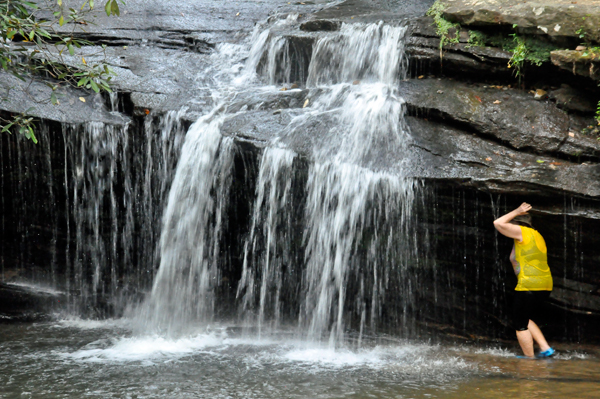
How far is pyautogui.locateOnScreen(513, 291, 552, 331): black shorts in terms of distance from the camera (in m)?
6.45

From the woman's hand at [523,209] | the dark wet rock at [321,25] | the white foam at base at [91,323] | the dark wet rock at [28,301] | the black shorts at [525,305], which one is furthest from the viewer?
the dark wet rock at [321,25]

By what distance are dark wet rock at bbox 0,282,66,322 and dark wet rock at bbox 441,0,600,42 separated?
291 inches

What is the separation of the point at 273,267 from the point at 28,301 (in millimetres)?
4009

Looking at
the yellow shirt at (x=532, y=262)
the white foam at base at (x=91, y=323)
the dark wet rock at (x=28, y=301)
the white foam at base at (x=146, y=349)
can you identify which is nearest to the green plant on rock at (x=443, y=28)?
the yellow shirt at (x=532, y=262)

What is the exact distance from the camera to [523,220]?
6289mm

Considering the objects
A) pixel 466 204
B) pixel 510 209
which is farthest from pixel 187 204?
pixel 510 209

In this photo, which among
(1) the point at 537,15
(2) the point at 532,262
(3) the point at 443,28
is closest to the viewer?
(2) the point at 532,262

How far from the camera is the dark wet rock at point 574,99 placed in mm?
6981

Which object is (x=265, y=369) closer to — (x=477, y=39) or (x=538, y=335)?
(x=538, y=335)

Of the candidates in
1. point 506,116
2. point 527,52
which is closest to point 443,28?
point 527,52

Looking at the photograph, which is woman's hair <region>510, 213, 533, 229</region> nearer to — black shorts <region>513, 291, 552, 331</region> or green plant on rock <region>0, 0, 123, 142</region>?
black shorts <region>513, 291, 552, 331</region>

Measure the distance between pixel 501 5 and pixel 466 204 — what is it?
3247 mm

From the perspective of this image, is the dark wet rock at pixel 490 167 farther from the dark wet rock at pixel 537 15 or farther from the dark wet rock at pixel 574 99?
the dark wet rock at pixel 537 15

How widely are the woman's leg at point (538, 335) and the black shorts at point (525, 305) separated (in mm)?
108
